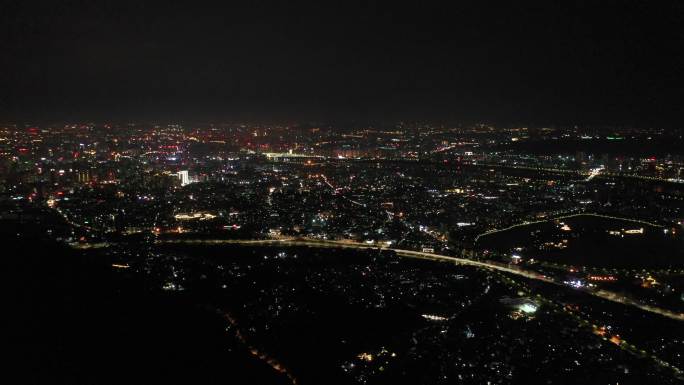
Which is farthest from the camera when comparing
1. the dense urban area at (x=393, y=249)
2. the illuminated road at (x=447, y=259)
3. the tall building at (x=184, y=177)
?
the tall building at (x=184, y=177)

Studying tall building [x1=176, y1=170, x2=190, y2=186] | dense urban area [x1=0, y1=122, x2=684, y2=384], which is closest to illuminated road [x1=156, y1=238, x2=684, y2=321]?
dense urban area [x1=0, y1=122, x2=684, y2=384]

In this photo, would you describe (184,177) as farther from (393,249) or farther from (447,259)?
(447,259)

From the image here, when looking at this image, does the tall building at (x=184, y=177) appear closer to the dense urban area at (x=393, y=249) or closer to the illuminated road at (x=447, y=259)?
the dense urban area at (x=393, y=249)

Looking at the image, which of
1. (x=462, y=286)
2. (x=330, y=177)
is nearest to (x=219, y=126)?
(x=330, y=177)

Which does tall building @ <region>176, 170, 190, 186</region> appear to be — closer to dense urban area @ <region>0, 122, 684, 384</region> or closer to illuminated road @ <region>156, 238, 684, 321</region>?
dense urban area @ <region>0, 122, 684, 384</region>

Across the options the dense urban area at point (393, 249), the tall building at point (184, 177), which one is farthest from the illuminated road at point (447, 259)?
the tall building at point (184, 177)

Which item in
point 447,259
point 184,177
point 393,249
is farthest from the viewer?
point 184,177

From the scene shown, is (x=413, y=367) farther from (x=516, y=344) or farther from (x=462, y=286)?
(x=462, y=286)

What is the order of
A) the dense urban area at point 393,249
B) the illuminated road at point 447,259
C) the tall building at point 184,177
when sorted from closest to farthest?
the dense urban area at point 393,249 < the illuminated road at point 447,259 < the tall building at point 184,177

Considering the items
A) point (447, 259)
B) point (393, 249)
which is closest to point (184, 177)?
point (393, 249)

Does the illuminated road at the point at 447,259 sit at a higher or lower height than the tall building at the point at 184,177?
lower

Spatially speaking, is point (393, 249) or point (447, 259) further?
point (393, 249)
